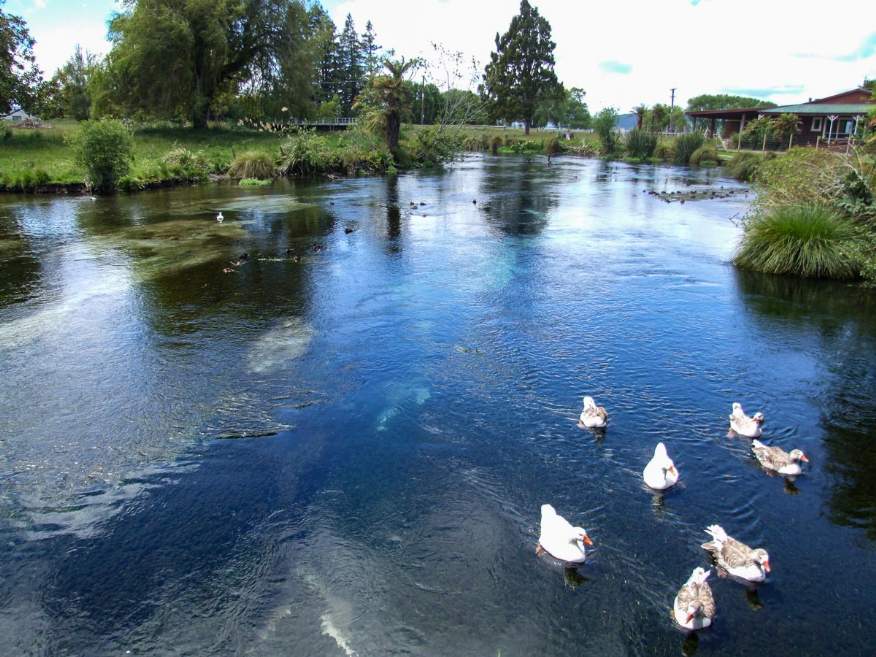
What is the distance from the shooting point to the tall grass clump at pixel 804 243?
17.6m

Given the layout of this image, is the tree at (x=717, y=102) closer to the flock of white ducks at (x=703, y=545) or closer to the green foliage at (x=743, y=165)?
the green foliage at (x=743, y=165)

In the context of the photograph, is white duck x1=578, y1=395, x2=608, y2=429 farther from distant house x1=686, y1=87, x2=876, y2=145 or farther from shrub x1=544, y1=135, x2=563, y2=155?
shrub x1=544, y1=135, x2=563, y2=155

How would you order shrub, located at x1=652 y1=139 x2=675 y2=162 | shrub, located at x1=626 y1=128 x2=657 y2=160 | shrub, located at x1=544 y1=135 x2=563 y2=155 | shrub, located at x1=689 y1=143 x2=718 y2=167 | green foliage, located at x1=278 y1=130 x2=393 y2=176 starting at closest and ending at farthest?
green foliage, located at x1=278 y1=130 x2=393 y2=176 < shrub, located at x1=689 y1=143 x2=718 y2=167 < shrub, located at x1=652 y1=139 x2=675 y2=162 < shrub, located at x1=626 y1=128 x2=657 y2=160 < shrub, located at x1=544 y1=135 x2=563 y2=155

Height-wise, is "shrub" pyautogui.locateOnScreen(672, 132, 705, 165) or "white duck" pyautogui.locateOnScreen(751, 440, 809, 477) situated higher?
"shrub" pyautogui.locateOnScreen(672, 132, 705, 165)

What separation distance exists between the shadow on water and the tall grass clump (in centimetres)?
42

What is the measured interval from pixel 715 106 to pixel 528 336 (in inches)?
6307

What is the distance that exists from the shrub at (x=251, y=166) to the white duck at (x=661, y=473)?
41179mm

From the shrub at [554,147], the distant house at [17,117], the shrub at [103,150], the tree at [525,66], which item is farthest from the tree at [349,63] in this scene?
the shrub at [103,150]

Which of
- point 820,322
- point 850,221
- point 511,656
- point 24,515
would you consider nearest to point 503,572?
point 511,656

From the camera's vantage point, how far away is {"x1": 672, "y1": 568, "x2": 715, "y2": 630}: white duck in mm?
6070

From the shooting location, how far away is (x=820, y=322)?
14.7 meters

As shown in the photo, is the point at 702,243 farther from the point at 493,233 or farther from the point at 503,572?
the point at 503,572

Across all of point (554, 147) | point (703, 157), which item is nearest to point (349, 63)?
point (554, 147)

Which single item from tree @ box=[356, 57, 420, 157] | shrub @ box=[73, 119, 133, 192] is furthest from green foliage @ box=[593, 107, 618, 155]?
shrub @ box=[73, 119, 133, 192]
